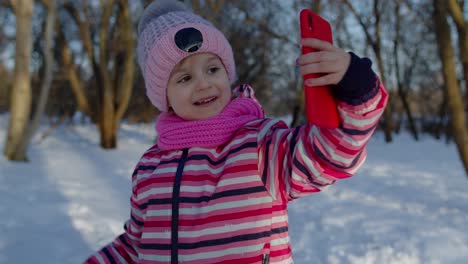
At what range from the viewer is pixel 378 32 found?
509 inches

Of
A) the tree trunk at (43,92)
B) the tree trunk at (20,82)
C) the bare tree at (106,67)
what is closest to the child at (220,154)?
the tree trunk at (20,82)

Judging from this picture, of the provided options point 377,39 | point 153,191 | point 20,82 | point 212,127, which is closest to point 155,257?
point 153,191

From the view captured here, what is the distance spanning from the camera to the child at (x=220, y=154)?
35.1 inches

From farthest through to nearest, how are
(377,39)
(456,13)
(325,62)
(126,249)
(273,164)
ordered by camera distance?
1. (377,39)
2. (456,13)
3. (126,249)
4. (273,164)
5. (325,62)

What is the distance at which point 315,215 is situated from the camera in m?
3.78

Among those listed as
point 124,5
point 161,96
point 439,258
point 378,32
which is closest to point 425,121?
point 378,32

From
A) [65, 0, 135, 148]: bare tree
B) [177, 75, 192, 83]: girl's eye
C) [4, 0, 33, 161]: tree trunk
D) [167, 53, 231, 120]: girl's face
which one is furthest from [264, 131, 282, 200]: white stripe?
[65, 0, 135, 148]: bare tree

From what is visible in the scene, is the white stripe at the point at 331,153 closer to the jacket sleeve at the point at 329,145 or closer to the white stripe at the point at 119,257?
the jacket sleeve at the point at 329,145

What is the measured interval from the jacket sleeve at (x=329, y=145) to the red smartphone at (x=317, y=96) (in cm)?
2

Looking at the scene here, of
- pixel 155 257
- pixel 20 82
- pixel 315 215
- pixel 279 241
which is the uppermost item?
pixel 279 241

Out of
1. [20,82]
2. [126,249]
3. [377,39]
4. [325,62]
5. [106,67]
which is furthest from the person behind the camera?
[377,39]

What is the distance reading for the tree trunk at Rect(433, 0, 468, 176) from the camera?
369 cm

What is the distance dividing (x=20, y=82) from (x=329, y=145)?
619 cm

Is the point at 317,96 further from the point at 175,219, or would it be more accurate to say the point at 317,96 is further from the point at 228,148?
the point at 175,219
